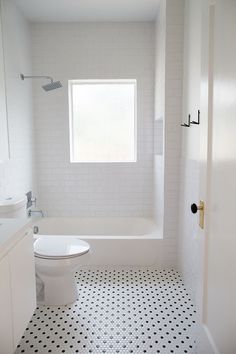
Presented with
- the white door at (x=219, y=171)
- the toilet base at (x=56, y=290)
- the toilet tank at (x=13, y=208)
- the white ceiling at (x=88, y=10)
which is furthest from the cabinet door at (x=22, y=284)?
the white ceiling at (x=88, y=10)

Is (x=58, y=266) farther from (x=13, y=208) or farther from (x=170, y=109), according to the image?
(x=170, y=109)

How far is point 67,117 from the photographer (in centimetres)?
334

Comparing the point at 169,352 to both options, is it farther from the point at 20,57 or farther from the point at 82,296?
the point at 20,57

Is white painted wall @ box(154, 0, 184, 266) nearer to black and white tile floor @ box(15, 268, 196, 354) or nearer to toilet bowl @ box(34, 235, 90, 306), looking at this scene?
black and white tile floor @ box(15, 268, 196, 354)

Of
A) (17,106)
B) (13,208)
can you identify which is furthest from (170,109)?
(13,208)

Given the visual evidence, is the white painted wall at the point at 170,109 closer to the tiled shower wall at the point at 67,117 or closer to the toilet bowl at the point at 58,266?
the tiled shower wall at the point at 67,117

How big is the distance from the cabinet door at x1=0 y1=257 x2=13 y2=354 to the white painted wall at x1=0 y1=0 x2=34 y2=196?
4.63 feet

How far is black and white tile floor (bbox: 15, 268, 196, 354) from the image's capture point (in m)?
1.72

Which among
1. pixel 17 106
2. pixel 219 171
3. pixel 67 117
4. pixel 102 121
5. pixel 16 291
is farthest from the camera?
pixel 102 121

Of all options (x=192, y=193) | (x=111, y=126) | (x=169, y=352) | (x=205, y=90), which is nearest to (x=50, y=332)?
(x=169, y=352)

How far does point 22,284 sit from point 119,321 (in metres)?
0.86

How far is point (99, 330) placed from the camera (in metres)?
1.87

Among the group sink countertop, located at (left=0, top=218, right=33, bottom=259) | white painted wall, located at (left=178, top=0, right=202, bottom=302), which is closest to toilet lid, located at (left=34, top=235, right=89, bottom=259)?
sink countertop, located at (left=0, top=218, right=33, bottom=259)

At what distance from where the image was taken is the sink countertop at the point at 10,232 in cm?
128
